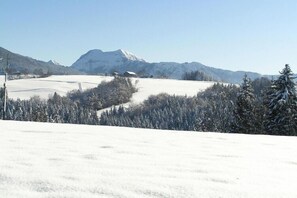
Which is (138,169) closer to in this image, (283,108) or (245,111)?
(283,108)

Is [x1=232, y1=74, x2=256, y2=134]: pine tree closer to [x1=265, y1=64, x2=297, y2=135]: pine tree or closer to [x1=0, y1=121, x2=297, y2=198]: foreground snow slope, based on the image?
[x1=265, y1=64, x2=297, y2=135]: pine tree

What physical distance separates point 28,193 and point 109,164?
1.91 m

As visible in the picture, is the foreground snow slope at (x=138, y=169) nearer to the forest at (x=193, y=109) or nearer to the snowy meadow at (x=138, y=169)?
the snowy meadow at (x=138, y=169)

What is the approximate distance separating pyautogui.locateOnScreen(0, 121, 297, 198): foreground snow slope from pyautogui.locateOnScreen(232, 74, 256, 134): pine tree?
31247mm

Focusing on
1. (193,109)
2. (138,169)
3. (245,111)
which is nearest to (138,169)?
(138,169)

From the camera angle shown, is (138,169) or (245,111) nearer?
(138,169)

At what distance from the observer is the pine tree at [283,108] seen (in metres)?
35.0

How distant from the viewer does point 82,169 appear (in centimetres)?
555

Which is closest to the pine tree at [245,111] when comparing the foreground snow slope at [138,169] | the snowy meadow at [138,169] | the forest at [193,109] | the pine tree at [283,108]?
the forest at [193,109]

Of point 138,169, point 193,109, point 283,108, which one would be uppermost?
point 138,169

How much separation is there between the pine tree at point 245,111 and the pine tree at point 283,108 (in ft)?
10.1

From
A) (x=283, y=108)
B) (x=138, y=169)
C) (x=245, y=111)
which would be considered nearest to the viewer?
(x=138, y=169)

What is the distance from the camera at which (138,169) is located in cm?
575

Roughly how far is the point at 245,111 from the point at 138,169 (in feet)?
116
